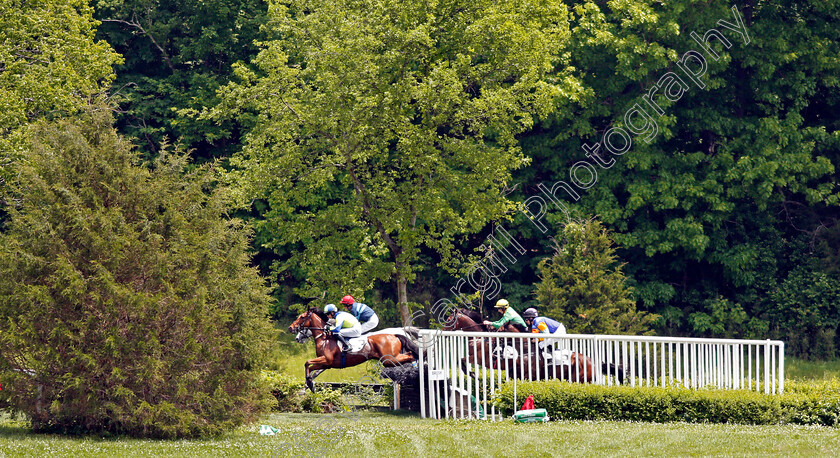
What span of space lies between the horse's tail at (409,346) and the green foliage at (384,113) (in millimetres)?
6306

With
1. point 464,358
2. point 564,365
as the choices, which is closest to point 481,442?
point 564,365

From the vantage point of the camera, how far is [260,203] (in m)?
34.7

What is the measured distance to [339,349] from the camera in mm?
21250

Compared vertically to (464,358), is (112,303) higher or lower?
higher

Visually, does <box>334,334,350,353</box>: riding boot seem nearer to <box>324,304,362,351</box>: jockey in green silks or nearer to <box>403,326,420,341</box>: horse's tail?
<box>324,304,362,351</box>: jockey in green silks

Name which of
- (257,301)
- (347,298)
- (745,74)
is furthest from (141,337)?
(745,74)

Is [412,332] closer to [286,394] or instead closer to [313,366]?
[313,366]

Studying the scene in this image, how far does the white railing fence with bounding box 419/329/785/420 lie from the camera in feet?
57.8

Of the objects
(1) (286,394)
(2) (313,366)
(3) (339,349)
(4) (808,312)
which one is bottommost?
(1) (286,394)

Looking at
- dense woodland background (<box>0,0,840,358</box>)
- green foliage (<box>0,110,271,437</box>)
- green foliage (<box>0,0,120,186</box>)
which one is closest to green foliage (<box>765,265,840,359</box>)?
dense woodland background (<box>0,0,840,358</box>)

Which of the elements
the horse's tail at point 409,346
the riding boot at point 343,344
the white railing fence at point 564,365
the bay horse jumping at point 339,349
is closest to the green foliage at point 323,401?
the bay horse jumping at point 339,349

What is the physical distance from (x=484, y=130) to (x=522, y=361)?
41.3ft

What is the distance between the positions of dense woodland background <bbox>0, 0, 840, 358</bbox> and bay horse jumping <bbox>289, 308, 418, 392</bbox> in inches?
213

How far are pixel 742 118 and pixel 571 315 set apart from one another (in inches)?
425
